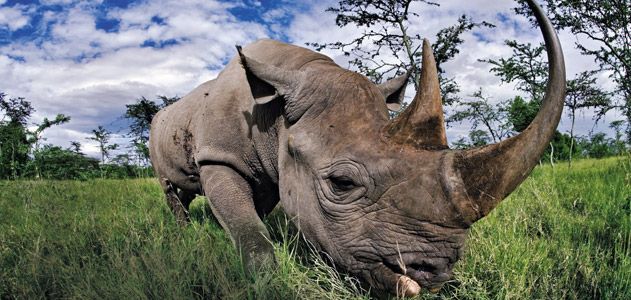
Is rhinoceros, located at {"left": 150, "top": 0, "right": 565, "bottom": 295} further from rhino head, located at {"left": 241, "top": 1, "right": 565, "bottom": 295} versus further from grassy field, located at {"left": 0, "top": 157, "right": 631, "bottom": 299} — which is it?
grassy field, located at {"left": 0, "top": 157, "right": 631, "bottom": 299}

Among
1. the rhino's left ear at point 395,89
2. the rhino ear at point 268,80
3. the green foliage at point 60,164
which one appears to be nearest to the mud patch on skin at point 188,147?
the rhino ear at point 268,80

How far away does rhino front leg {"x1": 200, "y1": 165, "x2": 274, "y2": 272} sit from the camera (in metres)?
3.23

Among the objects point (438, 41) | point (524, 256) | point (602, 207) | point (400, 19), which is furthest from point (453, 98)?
point (524, 256)

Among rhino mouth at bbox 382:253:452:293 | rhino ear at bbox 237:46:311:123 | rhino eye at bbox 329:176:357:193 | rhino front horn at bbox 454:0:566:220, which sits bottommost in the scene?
rhino mouth at bbox 382:253:452:293

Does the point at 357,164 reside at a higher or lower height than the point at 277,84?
lower

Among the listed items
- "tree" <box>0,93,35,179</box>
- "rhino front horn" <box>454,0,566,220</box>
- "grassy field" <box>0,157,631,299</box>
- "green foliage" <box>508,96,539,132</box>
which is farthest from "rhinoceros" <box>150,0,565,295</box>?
"green foliage" <box>508,96,539,132</box>

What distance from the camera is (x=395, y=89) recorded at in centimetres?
412

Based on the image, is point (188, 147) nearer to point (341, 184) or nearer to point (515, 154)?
point (341, 184)

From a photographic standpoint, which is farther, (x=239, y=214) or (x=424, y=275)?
(x=239, y=214)

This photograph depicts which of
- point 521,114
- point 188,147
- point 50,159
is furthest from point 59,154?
point 521,114

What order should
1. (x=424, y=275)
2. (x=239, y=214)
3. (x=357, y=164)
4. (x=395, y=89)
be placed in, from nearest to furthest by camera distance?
(x=424, y=275)
(x=357, y=164)
(x=239, y=214)
(x=395, y=89)

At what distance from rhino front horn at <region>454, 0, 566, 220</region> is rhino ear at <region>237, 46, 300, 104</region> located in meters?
1.49

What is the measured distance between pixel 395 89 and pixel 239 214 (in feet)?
5.45

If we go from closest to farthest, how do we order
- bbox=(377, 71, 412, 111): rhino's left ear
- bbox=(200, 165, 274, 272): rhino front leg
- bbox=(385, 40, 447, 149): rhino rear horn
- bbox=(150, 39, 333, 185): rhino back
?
1. bbox=(385, 40, 447, 149): rhino rear horn
2. bbox=(200, 165, 274, 272): rhino front leg
3. bbox=(150, 39, 333, 185): rhino back
4. bbox=(377, 71, 412, 111): rhino's left ear
